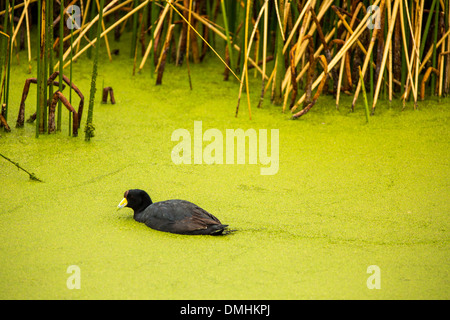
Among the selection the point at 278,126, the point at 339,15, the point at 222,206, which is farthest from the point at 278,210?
the point at 339,15

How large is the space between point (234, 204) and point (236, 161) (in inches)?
19.1

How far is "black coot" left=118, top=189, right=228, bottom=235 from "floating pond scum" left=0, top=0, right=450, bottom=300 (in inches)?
1.6

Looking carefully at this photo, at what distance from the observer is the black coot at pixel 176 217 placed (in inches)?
83.4

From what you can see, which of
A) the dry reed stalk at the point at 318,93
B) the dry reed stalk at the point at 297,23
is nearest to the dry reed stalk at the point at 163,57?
the dry reed stalk at the point at 297,23

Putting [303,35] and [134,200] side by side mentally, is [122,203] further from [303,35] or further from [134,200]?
[303,35]

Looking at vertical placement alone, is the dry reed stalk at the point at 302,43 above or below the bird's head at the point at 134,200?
above

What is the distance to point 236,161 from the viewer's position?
286 centimetres

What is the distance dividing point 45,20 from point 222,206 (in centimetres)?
126

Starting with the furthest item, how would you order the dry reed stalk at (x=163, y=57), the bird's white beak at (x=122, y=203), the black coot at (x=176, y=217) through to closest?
the dry reed stalk at (x=163, y=57), the bird's white beak at (x=122, y=203), the black coot at (x=176, y=217)

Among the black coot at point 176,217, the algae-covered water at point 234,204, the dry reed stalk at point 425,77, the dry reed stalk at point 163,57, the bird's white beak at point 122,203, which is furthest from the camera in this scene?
the dry reed stalk at point 163,57

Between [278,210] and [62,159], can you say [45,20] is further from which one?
[278,210]

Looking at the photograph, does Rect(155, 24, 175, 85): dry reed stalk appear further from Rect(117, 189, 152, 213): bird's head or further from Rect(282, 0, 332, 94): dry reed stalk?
Rect(117, 189, 152, 213): bird's head

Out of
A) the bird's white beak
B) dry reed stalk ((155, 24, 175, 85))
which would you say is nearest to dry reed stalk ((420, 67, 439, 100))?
dry reed stalk ((155, 24, 175, 85))

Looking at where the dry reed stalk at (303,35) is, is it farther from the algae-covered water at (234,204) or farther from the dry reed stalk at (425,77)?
the dry reed stalk at (425,77)
